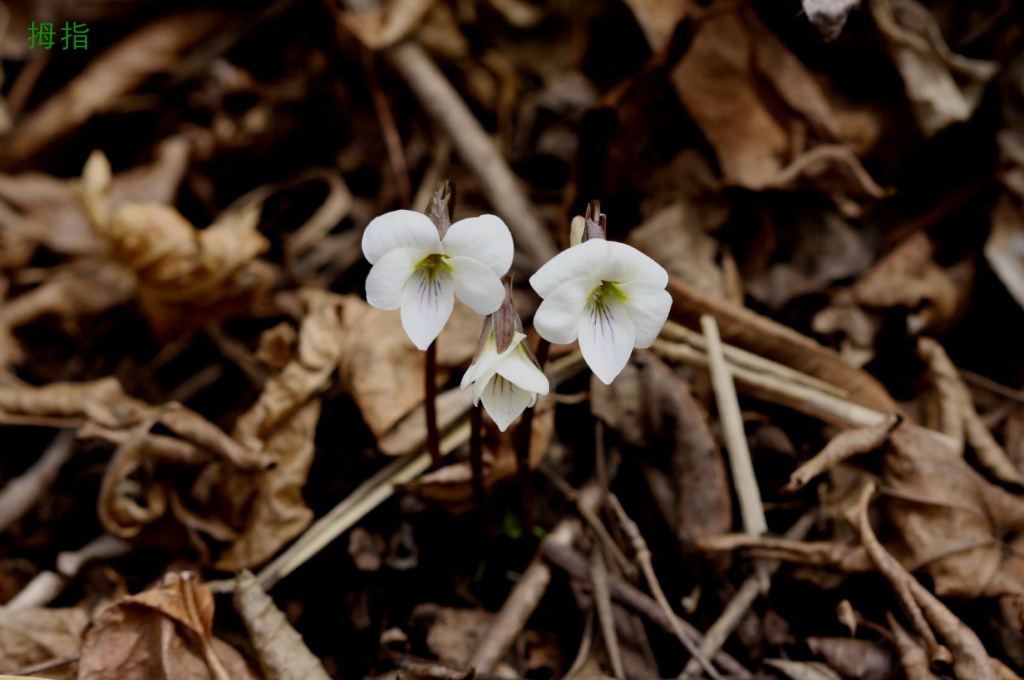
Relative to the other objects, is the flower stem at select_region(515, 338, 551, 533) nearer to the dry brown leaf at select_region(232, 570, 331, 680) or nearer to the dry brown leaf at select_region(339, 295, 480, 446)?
the dry brown leaf at select_region(339, 295, 480, 446)

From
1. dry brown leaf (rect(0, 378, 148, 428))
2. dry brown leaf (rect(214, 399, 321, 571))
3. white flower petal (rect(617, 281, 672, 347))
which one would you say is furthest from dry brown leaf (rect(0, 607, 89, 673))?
white flower petal (rect(617, 281, 672, 347))

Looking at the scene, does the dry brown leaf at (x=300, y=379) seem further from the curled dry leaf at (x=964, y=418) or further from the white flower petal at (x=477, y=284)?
the curled dry leaf at (x=964, y=418)

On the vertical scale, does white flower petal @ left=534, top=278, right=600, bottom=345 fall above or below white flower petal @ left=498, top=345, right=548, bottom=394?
above

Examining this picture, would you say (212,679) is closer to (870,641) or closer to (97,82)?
(870,641)

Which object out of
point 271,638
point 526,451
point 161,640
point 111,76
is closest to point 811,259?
Answer: point 526,451

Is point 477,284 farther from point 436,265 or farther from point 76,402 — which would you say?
point 76,402

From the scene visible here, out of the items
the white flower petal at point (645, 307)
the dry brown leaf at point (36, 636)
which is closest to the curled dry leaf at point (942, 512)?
the white flower petal at point (645, 307)
